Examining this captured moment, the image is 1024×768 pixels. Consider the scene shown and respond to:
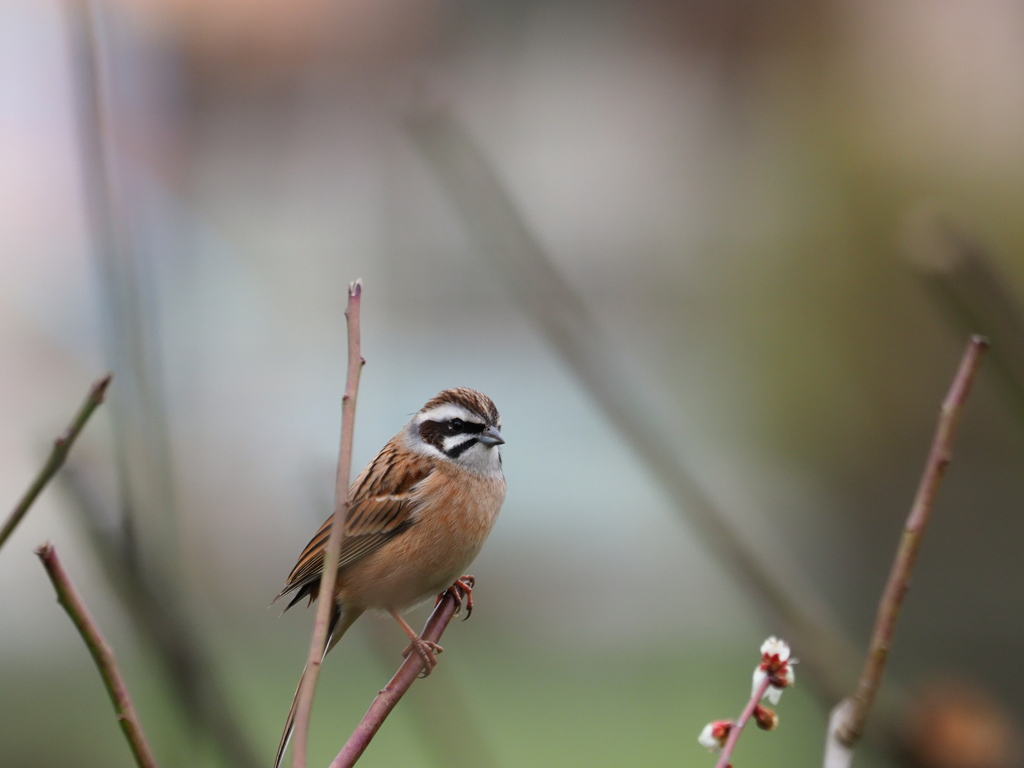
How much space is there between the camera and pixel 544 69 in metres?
6.21

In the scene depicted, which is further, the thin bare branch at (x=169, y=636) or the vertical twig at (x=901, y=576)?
the thin bare branch at (x=169, y=636)

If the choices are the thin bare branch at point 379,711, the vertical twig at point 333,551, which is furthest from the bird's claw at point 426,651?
the vertical twig at point 333,551

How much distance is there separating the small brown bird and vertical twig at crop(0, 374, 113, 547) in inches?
42.3

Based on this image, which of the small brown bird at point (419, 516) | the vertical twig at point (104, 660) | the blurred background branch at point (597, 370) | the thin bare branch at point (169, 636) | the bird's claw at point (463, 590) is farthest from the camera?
the small brown bird at point (419, 516)

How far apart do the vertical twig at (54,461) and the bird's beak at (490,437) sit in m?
1.25

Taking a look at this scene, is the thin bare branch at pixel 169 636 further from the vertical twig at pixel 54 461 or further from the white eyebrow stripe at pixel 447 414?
the white eyebrow stripe at pixel 447 414

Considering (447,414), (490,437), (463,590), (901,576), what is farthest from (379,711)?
(447,414)

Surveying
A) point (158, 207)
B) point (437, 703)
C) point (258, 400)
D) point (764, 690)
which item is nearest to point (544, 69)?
point (258, 400)

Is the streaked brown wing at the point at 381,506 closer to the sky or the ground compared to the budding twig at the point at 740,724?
closer to the sky

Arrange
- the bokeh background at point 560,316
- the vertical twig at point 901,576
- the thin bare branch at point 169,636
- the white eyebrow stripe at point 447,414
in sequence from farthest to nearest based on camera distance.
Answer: the bokeh background at point 560,316 < the white eyebrow stripe at point 447,414 < the thin bare branch at point 169,636 < the vertical twig at point 901,576

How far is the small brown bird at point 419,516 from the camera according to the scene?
75.9 inches

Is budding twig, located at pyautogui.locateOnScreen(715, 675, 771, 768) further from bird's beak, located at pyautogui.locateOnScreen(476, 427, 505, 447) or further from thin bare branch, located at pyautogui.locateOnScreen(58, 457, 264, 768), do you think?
bird's beak, located at pyautogui.locateOnScreen(476, 427, 505, 447)

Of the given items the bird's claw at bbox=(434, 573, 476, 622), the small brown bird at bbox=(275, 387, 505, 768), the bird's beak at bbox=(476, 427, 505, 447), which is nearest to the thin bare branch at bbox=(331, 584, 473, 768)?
the bird's claw at bbox=(434, 573, 476, 622)

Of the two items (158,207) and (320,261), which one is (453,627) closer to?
(320,261)
